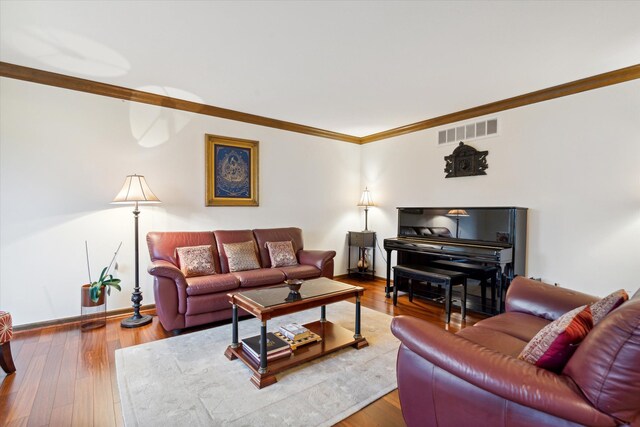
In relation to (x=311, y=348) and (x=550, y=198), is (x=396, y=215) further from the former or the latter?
(x=311, y=348)

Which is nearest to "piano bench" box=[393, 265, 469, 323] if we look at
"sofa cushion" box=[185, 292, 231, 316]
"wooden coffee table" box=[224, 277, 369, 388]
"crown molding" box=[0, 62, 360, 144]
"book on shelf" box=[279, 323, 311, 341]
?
"wooden coffee table" box=[224, 277, 369, 388]

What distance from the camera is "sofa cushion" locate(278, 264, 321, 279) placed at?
3.68 meters

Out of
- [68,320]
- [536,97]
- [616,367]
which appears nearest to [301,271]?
[68,320]

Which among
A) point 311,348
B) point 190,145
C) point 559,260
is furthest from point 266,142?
point 559,260

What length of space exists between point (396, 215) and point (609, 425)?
13.5 feet

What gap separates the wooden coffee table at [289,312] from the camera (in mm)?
2117

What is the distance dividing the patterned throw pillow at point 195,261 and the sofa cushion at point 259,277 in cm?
30

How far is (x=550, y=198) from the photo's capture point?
337 centimetres

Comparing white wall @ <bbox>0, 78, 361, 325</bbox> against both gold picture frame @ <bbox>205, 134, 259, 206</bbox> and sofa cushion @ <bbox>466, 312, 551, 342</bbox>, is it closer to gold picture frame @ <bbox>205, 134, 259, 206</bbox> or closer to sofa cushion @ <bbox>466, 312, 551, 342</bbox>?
gold picture frame @ <bbox>205, 134, 259, 206</bbox>

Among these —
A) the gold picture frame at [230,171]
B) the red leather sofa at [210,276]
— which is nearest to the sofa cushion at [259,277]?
the red leather sofa at [210,276]

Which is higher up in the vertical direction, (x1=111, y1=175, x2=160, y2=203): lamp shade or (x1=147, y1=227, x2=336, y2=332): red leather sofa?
(x1=111, y1=175, x2=160, y2=203): lamp shade

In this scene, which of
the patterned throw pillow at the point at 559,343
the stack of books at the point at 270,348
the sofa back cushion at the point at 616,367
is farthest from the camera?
the stack of books at the point at 270,348

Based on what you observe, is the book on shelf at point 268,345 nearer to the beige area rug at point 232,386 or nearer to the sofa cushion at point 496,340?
the beige area rug at point 232,386

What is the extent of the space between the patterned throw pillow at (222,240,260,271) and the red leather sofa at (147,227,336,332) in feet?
0.29
